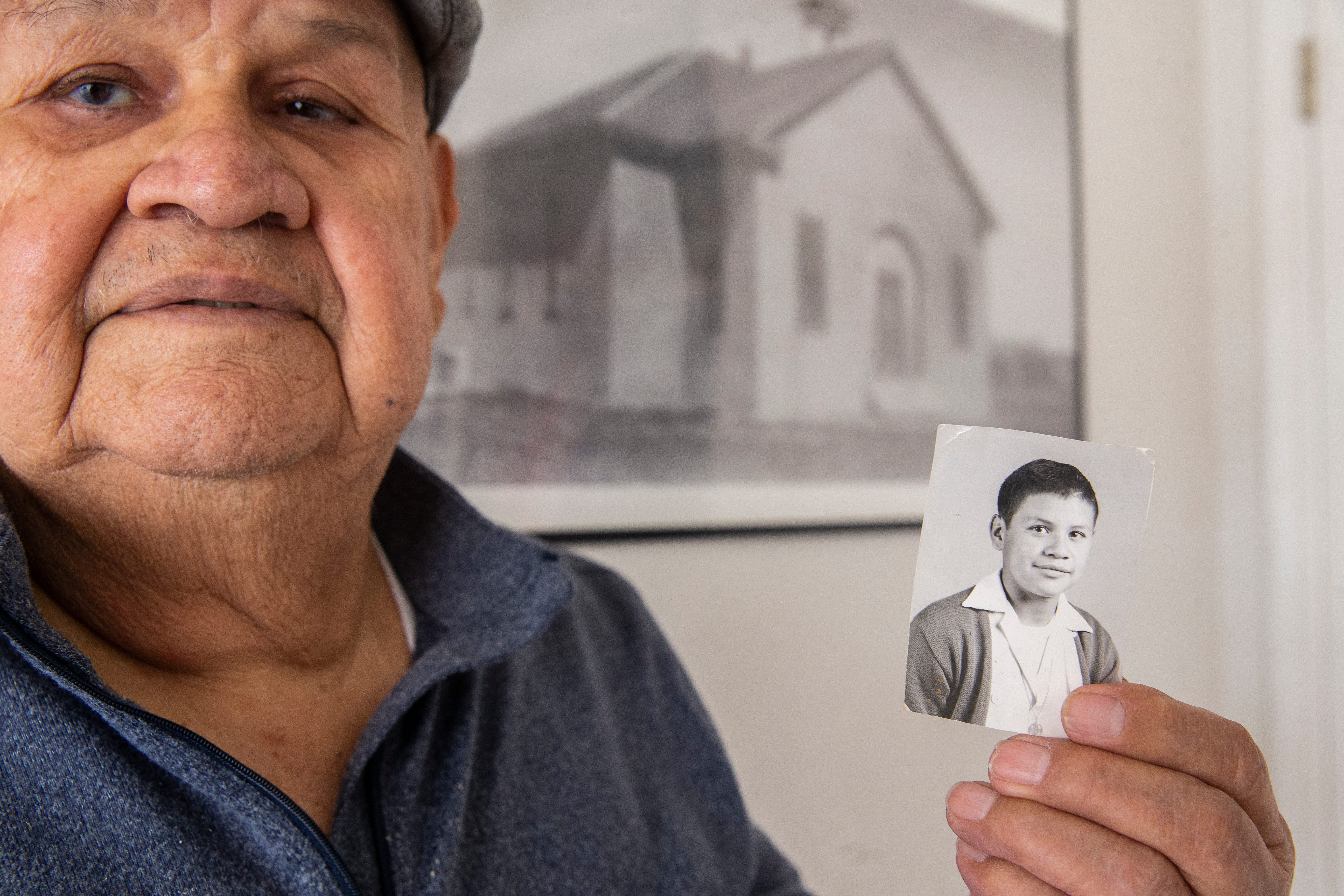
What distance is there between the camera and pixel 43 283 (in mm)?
602

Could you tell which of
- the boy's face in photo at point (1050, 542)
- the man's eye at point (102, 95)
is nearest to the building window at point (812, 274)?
the boy's face in photo at point (1050, 542)

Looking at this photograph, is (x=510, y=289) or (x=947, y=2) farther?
(x=947, y=2)

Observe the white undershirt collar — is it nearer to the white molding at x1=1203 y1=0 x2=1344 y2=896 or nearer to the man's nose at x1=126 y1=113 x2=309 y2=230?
the man's nose at x1=126 y1=113 x2=309 y2=230

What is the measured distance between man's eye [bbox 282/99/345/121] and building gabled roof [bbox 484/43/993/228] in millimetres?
417

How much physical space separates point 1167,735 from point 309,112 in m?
0.83

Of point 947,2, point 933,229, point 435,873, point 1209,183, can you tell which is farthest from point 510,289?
point 1209,183

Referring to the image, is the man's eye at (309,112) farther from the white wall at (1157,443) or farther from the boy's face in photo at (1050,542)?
the white wall at (1157,443)

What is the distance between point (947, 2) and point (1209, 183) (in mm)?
731

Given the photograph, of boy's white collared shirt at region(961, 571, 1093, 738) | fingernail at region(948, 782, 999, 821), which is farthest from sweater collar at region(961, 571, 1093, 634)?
fingernail at region(948, 782, 999, 821)

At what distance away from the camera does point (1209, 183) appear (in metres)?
1.84

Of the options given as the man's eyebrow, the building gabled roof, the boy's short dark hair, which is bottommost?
the boy's short dark hair

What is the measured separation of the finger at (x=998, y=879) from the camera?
56cm

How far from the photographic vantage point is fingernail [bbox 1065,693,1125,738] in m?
0.55

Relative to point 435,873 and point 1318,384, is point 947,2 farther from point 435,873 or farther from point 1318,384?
point 435,873
